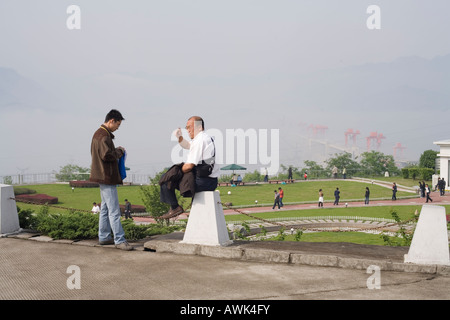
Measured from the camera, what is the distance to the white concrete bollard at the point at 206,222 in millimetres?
7008

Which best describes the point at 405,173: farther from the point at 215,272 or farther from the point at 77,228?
the point at 215,272

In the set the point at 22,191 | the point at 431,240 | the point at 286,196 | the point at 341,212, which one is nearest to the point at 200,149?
the point at 431,240

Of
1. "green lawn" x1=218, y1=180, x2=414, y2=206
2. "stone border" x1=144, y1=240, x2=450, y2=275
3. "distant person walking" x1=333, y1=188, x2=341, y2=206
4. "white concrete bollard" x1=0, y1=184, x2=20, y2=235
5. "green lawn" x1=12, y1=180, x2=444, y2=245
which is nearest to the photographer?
"stone border" x1=144, y1=240, x2=450, y2=275

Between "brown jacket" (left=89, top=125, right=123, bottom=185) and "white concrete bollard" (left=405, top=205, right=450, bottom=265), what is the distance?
14.6 feet

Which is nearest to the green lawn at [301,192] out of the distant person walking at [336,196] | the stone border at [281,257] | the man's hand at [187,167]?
the distant person walking at [336,196]

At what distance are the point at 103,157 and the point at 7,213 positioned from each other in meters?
2.99

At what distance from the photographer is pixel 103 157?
23.1 feet

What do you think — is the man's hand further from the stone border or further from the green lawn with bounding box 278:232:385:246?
the green lawn with bounding box 278:232:385:246

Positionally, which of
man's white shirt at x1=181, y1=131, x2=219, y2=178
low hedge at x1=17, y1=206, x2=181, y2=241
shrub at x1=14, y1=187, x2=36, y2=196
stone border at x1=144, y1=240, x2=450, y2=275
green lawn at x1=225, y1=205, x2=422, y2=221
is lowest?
green lawn at x1=225, y1=205, x2=422, y2=221

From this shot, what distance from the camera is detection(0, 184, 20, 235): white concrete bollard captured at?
8641 mm

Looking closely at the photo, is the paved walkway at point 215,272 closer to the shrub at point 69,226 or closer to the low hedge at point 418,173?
the shrub at point 69,226

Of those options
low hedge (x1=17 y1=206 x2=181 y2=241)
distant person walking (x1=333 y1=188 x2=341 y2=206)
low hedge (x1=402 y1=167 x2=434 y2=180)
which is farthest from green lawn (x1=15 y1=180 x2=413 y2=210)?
low hedge (x1=17 y1=206 x2=181 y2=241)

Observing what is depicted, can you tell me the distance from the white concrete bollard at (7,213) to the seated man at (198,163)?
3.51 metres

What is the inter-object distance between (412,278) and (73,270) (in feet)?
14.2
